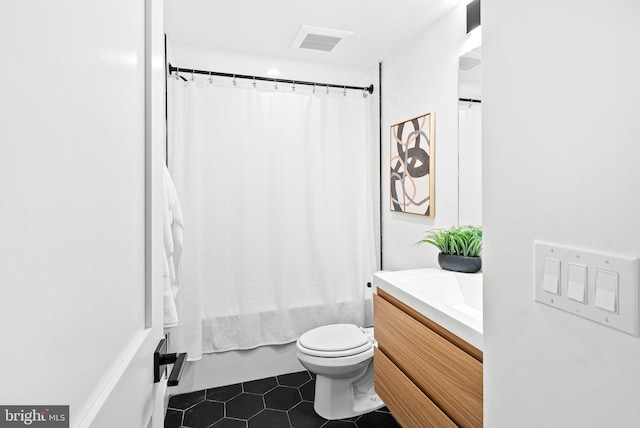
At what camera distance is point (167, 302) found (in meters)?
1.20

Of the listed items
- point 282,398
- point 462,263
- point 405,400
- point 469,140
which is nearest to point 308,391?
point 282,398

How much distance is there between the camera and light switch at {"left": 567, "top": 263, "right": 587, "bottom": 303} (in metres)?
0.67

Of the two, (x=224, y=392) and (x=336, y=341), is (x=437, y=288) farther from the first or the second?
(x=224, y=392)

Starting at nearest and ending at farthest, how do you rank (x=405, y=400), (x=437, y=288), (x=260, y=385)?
(x=405, y=400) < (x=437, y=288) < (x=260, y=385)

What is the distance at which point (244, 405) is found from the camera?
Answer: 2258mm

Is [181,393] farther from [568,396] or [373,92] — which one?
[373,92]

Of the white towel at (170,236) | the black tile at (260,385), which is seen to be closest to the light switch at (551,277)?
the white towel at (170,236)

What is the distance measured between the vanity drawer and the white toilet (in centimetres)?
26

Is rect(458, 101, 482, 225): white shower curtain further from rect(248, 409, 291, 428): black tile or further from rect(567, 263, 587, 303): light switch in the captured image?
rect(248, 409, 291, 428): black tile

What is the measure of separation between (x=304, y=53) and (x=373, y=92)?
24.5 inches

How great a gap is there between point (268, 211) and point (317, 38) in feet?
3.98

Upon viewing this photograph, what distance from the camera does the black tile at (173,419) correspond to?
2074 mm

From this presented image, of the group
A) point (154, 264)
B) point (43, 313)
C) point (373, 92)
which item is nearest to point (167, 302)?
point (154, 264)

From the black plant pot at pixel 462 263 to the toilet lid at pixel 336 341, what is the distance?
683mm
